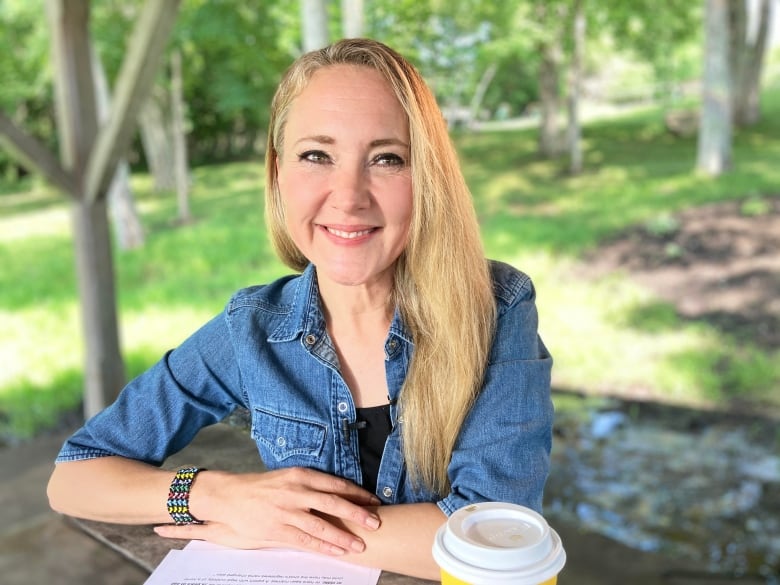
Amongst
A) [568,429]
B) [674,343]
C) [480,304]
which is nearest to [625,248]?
[674,343]

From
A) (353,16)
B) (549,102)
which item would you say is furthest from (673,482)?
(353,16)

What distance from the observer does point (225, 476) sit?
39.1 inches

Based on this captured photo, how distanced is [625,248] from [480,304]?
367cm

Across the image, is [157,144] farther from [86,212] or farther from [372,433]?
[372,433]

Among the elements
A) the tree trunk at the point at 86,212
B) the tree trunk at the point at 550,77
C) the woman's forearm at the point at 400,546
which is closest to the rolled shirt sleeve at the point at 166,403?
the woman's forearm at the point at 400,546

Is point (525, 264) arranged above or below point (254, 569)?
below

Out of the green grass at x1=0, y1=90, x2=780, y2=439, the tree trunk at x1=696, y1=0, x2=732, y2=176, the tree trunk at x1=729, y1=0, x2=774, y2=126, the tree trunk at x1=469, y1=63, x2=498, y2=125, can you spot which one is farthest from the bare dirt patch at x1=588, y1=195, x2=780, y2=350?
the tree trunk at x1=469, y1=63, x2=498, y2=125

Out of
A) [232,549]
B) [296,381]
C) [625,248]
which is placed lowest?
[625,248]

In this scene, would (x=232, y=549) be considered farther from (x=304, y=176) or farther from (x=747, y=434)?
(x=747, y=434)

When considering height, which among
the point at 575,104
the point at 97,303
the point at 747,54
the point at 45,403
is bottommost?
the point at 45,403

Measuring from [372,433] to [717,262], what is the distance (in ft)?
12.2

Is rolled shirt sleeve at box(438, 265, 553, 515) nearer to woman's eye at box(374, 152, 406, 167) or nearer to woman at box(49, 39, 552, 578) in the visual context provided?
woman at box(49, 39, 552, 578)

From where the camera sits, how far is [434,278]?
103 centimetres

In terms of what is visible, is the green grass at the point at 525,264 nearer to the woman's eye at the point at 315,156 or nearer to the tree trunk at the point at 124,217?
the tree trunk at the point at 124,217
